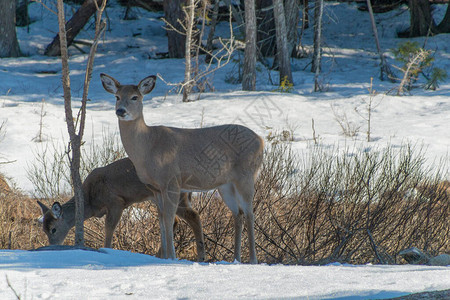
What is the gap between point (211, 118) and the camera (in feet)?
53.1

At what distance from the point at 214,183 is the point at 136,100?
1.26 meters

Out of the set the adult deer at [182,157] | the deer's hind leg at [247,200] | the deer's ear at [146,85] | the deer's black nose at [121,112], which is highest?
the deer's ear at [146,85]

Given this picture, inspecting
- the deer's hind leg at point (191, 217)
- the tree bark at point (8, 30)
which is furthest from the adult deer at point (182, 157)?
the tree bark at point (8, 30)

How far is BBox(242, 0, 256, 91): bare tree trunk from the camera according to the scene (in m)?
17.7

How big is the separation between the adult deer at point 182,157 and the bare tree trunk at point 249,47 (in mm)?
Answer: 10625

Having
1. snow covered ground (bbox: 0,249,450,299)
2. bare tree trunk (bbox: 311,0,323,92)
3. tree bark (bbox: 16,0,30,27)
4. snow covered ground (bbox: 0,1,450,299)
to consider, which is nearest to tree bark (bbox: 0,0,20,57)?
snow covered ground (bbox: 0,1,450,299)

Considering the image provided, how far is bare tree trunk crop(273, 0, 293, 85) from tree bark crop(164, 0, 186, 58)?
3883mm

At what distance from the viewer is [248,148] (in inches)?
293

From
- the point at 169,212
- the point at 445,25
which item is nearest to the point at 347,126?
the point at 169,212

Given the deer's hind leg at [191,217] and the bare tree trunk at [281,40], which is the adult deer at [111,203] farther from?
the bare tree trunk at [281,40]

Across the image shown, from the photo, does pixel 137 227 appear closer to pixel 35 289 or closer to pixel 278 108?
pixel 35 289

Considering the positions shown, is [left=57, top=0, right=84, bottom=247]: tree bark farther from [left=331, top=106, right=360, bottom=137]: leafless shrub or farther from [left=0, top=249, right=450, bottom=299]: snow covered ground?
[left=331, top=106, right=360, bottom=137]: leafless shrub

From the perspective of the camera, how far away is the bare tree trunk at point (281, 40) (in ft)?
60.2

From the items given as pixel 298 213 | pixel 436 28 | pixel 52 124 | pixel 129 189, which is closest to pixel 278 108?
pixel 52 124
